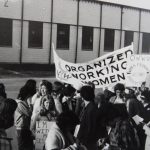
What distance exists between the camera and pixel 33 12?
366 inches

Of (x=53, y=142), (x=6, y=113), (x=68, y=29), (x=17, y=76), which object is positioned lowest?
(x=6, y=113)

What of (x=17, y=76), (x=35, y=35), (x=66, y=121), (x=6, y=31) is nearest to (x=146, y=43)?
(x=35, y=35)

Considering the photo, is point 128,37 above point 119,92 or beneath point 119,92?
above

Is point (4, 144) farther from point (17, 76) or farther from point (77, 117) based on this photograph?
point (17, 76)

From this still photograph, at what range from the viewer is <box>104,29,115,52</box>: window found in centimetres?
991

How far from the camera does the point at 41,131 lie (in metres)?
6.30

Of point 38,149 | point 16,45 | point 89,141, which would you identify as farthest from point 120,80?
point 16,45

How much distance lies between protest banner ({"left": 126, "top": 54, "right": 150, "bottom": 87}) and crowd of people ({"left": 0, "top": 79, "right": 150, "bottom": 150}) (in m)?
0.14

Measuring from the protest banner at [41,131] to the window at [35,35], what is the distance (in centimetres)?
319

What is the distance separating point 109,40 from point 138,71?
199cm

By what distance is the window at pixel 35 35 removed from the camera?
9.26 meters

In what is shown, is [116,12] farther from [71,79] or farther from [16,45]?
[71,79]

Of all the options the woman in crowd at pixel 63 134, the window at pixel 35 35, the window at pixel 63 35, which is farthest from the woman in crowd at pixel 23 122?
the window at pixel 63 35

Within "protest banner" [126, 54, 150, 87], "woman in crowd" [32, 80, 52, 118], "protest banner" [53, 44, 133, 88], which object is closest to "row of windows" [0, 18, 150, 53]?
Result: "protest banner" [126, 54, 150, 87]
